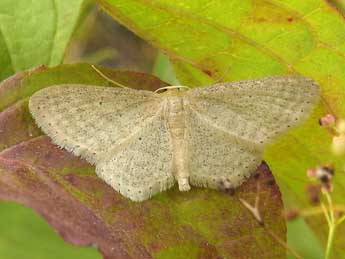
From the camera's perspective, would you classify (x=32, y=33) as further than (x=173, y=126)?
No

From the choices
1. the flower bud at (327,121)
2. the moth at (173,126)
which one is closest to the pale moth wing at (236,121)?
the moth at (173,126)

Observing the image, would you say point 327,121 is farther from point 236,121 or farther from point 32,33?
point 32,33

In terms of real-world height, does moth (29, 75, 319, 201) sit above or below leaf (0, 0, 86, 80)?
below

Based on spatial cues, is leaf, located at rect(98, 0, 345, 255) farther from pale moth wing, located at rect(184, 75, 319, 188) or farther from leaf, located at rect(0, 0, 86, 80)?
leaf, located at rect(0, 0, 86, 80)

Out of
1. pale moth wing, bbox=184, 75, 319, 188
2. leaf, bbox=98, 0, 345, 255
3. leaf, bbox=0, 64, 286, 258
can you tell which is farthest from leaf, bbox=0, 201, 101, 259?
leaf, bbox=98, 0, 345, 255

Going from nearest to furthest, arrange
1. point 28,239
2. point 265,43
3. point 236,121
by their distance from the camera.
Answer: point 28,239, point 265,43, point 236,121

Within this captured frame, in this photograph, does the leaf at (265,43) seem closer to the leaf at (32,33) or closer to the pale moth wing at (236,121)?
the pale moth wing at (236,121)

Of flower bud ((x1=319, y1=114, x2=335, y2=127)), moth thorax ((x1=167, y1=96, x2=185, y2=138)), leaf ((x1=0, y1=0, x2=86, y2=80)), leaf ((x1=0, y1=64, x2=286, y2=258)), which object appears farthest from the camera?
moth thorax ((x1=167, y1=96, x2=185, y2=138))

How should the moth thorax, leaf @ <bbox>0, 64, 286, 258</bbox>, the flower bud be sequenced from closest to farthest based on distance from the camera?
1. leaf @ <bbox>0, 64, 286, 258</bbox>
2. the flower bud
3. the moth thorax

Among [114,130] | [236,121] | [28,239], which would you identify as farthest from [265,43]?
[28,239]
